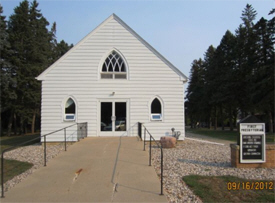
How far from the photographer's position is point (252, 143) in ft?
28.2

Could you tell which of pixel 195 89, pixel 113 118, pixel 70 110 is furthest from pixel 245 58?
pixel 70 110

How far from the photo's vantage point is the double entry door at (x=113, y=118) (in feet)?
49.2

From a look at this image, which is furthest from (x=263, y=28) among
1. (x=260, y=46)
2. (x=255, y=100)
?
(x=255, y=100)

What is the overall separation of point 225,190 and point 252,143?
317 cm

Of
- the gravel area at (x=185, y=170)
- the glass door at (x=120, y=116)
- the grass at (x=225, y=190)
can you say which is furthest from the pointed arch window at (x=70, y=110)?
the grass at (x=225, y=190)

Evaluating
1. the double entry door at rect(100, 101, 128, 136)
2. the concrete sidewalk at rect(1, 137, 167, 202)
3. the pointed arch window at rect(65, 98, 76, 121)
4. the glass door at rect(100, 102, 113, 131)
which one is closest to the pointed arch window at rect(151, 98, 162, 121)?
the double entry door at rect(100, 101, 128, 136)

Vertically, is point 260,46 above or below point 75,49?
above

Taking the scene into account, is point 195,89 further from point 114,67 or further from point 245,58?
point 114,67

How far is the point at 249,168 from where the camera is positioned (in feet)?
27.6

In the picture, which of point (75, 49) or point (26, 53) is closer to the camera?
point (75, 49)

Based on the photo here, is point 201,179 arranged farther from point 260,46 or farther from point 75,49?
point 260,46

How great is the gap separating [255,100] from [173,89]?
13.0 meters

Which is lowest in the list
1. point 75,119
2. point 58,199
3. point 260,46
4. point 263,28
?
point 58,199

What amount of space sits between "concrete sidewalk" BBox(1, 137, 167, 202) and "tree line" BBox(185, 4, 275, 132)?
1832 cm
